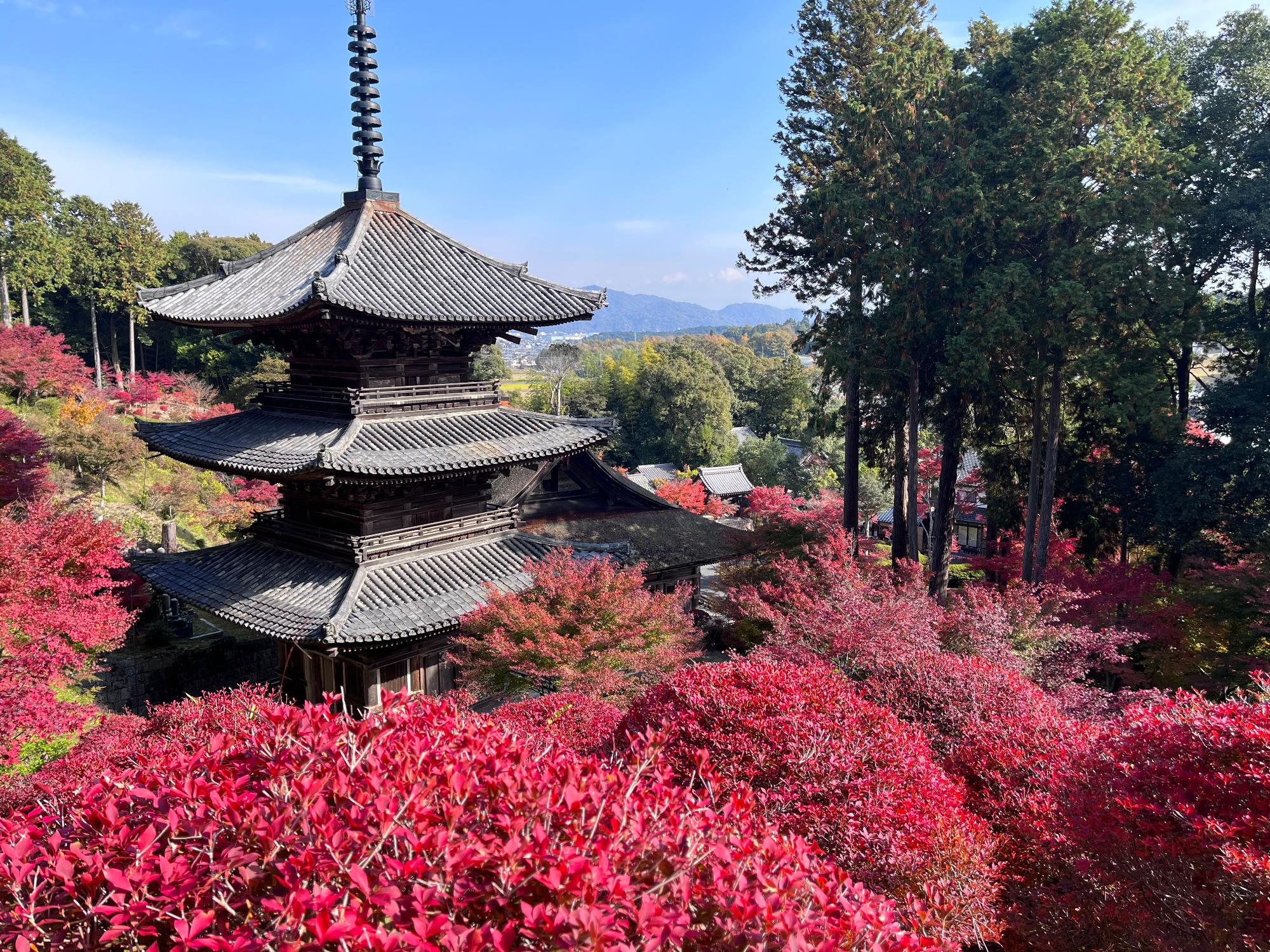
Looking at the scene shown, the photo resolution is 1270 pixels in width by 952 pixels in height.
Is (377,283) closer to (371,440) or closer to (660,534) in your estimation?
(371,440)

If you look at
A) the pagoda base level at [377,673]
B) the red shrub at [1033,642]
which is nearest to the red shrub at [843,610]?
the red shrub at [1033,642]

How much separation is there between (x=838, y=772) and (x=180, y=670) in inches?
580

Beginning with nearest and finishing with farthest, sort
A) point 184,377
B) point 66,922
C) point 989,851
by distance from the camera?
point 66,922, point 989,851, point 184,377

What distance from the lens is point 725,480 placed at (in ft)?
149

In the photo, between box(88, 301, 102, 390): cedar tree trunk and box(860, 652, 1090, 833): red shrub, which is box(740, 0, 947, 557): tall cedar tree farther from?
box(88, 301, 102, 390): cedar tree trunk

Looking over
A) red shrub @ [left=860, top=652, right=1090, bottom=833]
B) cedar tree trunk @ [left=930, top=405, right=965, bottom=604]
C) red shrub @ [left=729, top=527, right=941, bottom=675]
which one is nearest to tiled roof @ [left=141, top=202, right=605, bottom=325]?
red shrub @ [left=729, top=527, right=941, bottom=675]

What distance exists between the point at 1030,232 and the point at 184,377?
3771cm

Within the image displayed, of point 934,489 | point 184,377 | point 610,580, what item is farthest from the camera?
point 184,377

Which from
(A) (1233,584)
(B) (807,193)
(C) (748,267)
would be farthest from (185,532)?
(A) (1233,584)

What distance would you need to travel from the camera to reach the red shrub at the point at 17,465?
16.1 meters

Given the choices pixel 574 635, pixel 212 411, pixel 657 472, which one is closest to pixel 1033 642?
pixel 574 635

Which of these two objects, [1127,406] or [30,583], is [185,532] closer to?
[30,583]

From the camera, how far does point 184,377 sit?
35.8 metres

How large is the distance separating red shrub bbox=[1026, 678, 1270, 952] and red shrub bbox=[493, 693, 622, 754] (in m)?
3.84
